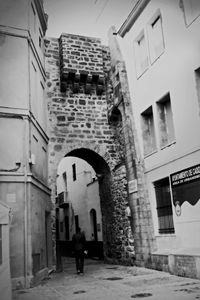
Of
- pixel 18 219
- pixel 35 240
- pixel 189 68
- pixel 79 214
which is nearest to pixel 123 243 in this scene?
pixel 35 240

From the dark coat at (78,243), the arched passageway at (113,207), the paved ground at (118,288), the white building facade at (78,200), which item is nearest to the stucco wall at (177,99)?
the paved ground at (118,288)

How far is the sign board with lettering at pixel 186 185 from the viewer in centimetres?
694

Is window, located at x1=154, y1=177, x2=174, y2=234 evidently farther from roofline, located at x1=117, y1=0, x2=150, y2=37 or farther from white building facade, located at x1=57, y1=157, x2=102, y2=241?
white building facade, located at x1=57, y1=157, x2=102, y2=241

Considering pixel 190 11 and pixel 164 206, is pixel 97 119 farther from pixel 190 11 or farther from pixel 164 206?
pixel 190 11

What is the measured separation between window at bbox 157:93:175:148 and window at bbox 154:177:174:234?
941 millimetres

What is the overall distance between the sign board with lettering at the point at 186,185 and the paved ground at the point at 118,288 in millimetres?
1575

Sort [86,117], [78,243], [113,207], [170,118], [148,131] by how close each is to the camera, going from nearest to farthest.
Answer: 1. [170,118]
2. [78,243]
3. [148,131]
4. [113,207]
5. [86,117]

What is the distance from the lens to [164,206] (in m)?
8.41

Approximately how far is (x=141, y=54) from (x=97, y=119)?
262 centimetres

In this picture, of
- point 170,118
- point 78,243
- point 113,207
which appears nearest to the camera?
point 170,118

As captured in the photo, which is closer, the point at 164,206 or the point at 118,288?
the point at 118,288

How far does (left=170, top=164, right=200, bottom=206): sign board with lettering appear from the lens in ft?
22.8

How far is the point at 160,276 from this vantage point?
7191 millimetres

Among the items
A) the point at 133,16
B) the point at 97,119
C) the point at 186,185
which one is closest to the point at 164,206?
the point at 186,185
